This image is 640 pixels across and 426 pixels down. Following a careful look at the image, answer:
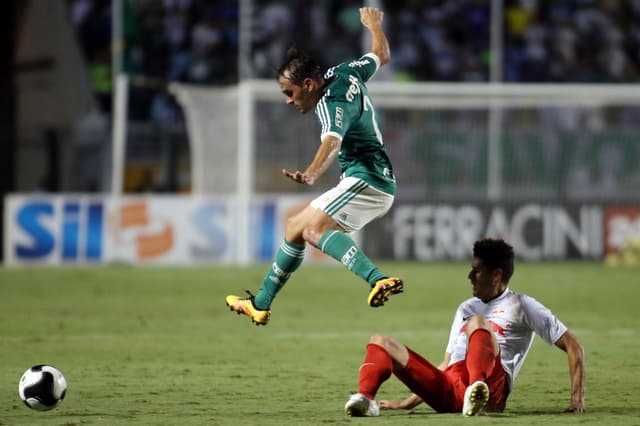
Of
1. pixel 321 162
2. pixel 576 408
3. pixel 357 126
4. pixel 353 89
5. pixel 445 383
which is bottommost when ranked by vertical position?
pixel 576 408

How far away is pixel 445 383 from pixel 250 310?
1922 mm

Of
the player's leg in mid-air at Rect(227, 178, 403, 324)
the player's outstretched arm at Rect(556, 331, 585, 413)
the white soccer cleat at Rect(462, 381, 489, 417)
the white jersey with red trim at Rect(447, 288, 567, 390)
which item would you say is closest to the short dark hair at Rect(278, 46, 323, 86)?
the player's leg in mid-air at Rect(227, 178, 403, 324)

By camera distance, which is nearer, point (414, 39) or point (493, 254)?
point (493, 254)

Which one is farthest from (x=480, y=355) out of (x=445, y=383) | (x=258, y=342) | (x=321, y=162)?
(x=258, y=342)

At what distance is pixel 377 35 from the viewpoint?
389 inches

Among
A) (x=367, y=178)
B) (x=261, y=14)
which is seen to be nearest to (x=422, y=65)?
(x=261, y=14)

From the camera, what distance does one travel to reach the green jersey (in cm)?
886

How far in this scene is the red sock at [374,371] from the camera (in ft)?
24.5

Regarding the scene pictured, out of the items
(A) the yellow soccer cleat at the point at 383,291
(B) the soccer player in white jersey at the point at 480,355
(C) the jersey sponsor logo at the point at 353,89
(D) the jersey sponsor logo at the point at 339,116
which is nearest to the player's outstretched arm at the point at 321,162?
(D) the jersey sponsor logo at the point at 339,116

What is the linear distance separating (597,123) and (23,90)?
11.7 meters

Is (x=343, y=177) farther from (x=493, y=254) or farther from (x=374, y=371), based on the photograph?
(x=374, y=371)

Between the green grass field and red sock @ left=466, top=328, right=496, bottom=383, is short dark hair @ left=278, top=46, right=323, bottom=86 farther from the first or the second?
red sock @ left=466, top=328, right=496, bottom=383

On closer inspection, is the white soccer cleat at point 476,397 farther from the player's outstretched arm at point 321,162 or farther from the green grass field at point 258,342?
the player's outstretched arm at point 321,162

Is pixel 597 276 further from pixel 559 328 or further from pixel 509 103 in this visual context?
pixel 559 328
